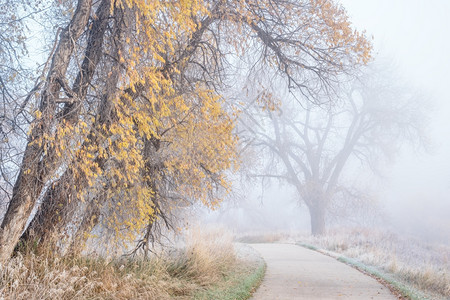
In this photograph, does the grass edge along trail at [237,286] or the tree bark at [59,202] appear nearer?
the tree bark at [59,202]

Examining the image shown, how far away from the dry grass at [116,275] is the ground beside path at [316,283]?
3.85ft

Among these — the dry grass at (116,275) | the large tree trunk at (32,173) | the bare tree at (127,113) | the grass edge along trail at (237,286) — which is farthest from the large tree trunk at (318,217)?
the large tree trunk at (32,173)

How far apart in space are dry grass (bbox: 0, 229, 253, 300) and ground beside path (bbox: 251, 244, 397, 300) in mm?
1172

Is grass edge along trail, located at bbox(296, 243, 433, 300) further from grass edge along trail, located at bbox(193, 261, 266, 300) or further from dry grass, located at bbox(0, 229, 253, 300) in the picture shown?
dry grass, located at bbox(0, 229, 253, 300)

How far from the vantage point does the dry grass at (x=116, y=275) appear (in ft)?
15.3

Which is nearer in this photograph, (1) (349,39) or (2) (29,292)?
(2) (29,292)

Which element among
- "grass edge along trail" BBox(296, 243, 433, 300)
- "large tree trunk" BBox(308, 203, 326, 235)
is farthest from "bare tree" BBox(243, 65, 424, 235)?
"grass edge along trail" BBox(296, 243, 433, 300)

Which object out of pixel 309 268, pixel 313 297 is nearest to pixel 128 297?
pixel 313 297

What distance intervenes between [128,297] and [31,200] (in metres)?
2.00

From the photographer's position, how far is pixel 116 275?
5.98 metres

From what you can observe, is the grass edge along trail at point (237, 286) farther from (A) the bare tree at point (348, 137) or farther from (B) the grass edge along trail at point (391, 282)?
(A) the bare tree at point (348, 137)

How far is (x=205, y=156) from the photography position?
770cm

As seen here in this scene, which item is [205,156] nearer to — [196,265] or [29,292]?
[196,265]

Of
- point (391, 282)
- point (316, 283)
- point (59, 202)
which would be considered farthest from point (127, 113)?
point (391, 282)
